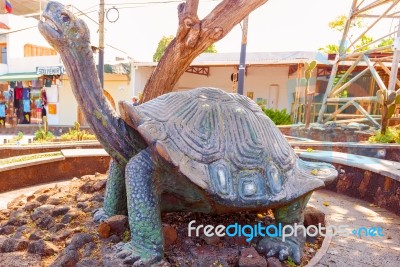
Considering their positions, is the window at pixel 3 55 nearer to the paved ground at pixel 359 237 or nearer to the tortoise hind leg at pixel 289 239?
the paved ground at pixel 359 237

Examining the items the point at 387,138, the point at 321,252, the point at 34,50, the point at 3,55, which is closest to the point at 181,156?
the point at 321,252

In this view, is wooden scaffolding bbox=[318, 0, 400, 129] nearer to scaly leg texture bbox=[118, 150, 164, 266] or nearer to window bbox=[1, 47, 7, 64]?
scaly leg texture bbox=[118, 150, 164, 266]

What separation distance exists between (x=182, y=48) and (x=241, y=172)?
6.21 feet

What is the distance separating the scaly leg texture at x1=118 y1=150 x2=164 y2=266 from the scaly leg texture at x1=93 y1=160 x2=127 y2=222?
1.70 feet

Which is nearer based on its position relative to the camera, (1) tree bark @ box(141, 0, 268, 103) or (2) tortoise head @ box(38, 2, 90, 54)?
(2) tortoise head @ box(38, 2, 90, 54)

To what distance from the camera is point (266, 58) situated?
59.8ft

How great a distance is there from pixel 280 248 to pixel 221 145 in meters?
0.90

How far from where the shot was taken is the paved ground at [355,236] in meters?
2.64

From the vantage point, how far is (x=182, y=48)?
3.74 metres

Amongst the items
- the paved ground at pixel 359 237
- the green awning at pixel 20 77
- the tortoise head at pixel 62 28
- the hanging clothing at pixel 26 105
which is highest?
the green awning at pixel 20 77

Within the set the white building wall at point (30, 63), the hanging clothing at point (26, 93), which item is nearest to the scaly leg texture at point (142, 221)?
the white building wall at point (30, 63)

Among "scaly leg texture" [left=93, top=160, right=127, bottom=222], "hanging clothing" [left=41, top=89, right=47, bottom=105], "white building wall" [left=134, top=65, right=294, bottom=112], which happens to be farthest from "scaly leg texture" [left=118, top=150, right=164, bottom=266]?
"hanging clothing" [left=41, top=89, right=47, bottom=105]

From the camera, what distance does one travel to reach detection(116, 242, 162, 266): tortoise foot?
2143mm

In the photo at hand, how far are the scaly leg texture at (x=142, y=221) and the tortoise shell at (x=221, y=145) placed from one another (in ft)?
0.79
